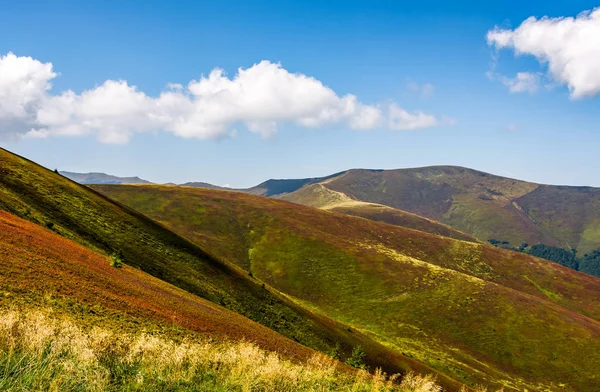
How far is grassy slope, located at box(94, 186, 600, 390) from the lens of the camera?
276 ft

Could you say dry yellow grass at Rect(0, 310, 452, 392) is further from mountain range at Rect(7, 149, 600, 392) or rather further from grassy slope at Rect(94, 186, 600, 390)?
grassy slope at Rect(94, 186, 600, 390)

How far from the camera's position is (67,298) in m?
19.9

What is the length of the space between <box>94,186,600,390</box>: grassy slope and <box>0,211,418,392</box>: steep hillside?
62.4m

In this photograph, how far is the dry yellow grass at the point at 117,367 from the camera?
9000 mm

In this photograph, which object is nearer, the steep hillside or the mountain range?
the steep hillside

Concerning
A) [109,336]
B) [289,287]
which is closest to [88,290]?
[109,336]

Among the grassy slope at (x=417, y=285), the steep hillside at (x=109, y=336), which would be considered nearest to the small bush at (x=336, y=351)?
the steep hillside at (x=109, y=336)

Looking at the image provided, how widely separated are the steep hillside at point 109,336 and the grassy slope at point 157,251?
29.9ft

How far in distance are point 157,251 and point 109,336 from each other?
36957 mm

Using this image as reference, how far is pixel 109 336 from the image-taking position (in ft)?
50.0

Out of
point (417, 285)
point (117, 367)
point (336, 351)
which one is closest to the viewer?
point (117, 367)

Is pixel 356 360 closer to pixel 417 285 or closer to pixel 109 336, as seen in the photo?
pixel 109 336

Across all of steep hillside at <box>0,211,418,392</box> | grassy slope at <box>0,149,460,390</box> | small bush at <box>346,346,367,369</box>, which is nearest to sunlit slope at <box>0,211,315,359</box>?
steep hillside at <box>0,211,418,392</box>

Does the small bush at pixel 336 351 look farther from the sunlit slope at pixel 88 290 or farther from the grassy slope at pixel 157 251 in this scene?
the sunlit slope at pixel 88 290
